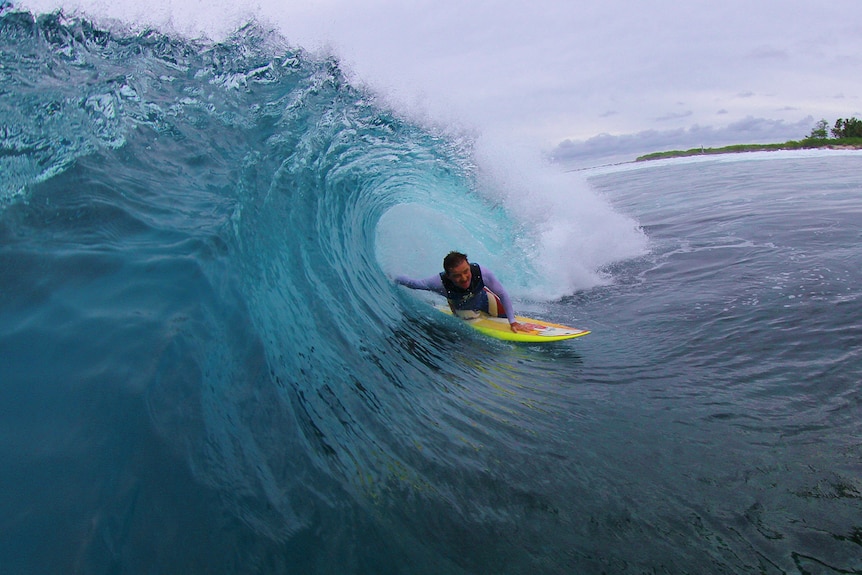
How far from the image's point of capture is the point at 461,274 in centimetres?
608

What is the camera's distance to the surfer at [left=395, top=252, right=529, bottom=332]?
6082 millimetres

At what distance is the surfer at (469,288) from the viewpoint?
20.0 ft

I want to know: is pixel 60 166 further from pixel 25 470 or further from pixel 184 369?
pixel 25 470

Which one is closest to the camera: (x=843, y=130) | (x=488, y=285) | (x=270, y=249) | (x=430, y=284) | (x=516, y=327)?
(x=270, y=249)

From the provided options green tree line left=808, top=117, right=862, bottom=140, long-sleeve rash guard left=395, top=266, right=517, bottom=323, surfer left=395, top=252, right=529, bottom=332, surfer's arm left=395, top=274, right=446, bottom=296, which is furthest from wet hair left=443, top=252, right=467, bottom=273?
green tree line left=808, top=117, right=862, bottom=140

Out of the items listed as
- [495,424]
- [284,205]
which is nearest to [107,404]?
[495,424]

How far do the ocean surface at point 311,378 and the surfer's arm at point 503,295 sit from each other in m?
0.38

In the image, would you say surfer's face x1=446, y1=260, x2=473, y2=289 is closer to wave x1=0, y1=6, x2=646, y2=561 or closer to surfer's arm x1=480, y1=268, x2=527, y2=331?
surfer's arm x1=480, y1=268, x2=527, y2=331

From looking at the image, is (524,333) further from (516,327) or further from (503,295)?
(503,295)

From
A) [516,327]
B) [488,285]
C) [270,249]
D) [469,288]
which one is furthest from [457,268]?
[270,249]

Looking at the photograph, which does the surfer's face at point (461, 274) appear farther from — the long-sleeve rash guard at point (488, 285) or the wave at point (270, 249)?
the wave at point (270, 249)

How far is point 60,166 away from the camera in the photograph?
15.6 feet

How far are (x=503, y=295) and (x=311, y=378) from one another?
3116 millimetres

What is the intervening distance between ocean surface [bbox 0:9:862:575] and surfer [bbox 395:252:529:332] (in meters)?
0.36
